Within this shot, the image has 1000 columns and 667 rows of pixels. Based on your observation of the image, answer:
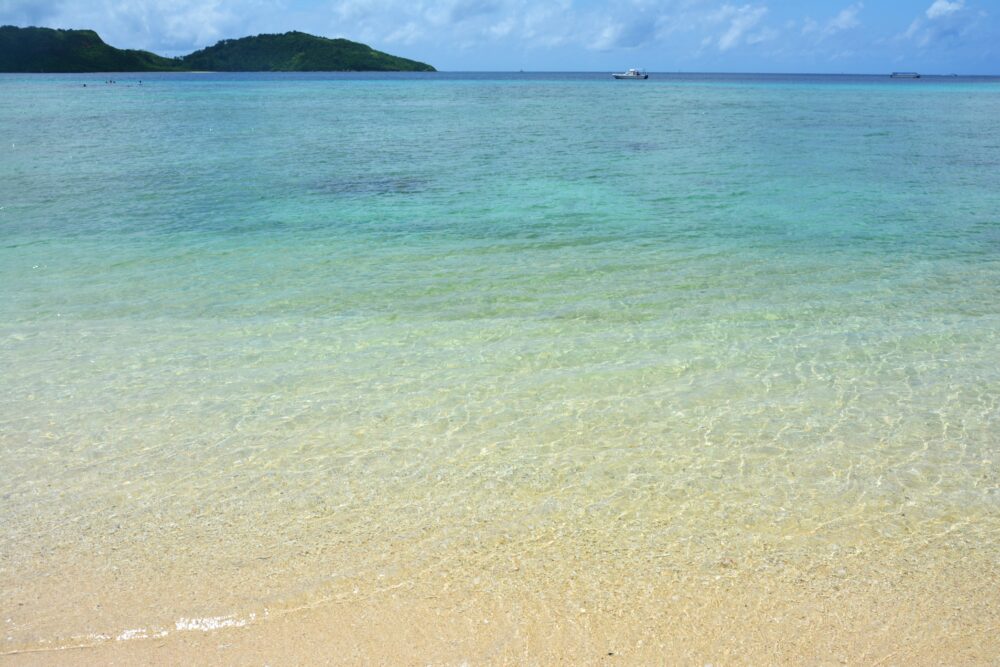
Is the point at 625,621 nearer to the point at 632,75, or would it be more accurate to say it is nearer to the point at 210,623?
the point at 210,623

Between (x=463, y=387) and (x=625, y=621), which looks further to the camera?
(x=463, y=387)

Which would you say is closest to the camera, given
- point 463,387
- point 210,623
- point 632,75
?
point 210,623

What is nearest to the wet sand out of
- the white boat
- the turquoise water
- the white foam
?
the white foam

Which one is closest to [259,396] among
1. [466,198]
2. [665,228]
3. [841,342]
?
[841,342]

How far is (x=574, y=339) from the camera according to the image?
743cm

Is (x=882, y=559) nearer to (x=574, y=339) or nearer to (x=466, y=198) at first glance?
(x=574, y=339)

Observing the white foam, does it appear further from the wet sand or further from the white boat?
the white boat

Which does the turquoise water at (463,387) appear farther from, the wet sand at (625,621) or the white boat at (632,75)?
the white boat at (632,75)

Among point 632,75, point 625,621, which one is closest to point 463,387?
point 625,621

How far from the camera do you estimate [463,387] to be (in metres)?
6.31

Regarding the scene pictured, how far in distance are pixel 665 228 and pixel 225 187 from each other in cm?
997

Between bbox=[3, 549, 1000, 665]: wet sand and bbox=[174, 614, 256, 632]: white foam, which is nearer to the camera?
bbox=[3, 549, 1000, 665]: wet sand

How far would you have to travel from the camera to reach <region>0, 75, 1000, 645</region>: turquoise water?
427 cm

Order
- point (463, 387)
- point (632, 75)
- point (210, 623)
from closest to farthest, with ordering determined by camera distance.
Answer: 1. point (210, 623)
2. point (463, 387)
3. point (632, 75)
